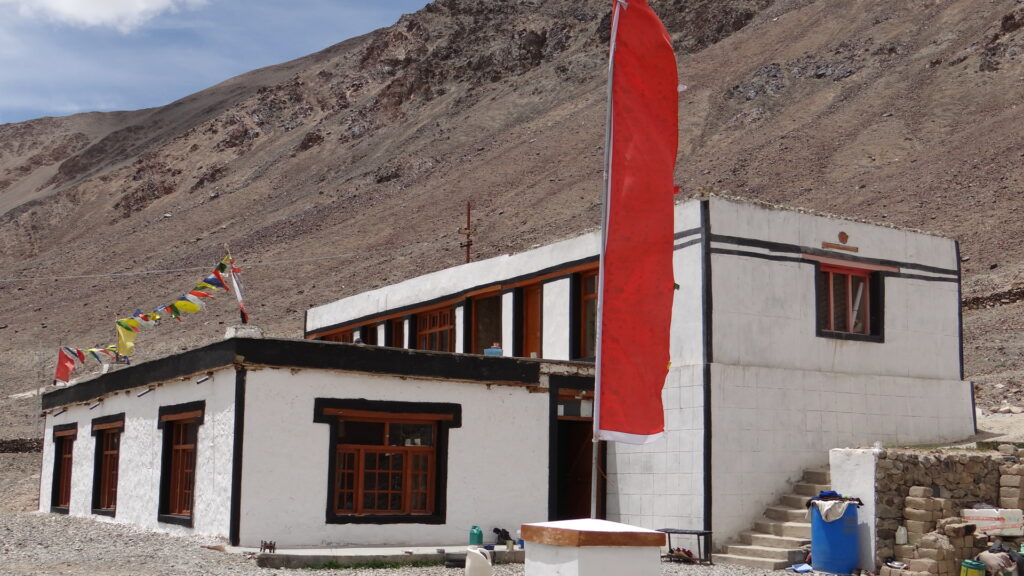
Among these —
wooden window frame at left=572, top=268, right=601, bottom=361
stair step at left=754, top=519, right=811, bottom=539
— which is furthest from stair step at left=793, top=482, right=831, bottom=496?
wooden window frame at left=572, top=268, right=601, bottom=361

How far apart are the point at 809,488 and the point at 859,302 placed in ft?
12.0

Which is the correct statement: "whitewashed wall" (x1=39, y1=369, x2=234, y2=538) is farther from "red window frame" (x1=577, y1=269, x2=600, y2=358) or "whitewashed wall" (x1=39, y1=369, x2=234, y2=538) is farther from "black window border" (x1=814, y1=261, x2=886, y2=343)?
"black window border" (x1=814, y1=261, x2=886, y2=343)

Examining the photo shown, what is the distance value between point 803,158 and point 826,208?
24.8 feet

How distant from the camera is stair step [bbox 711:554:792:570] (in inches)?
607

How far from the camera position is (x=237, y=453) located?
579 inches

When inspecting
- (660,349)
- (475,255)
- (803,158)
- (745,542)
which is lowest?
(745,542)

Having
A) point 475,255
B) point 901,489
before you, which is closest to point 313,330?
point 901,489

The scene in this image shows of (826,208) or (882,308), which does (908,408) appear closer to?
(882,308)

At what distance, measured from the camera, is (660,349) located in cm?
1272

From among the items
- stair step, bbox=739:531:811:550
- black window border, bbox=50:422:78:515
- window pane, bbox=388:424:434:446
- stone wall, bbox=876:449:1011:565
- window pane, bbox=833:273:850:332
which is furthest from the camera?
black window border, bbox=50:422:78:515

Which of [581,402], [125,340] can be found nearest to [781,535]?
[581,402]

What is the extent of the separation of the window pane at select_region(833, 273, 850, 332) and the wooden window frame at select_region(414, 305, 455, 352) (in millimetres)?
8166

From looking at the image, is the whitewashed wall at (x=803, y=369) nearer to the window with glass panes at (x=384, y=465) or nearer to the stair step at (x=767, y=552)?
the stair step at (x=767, y=552)

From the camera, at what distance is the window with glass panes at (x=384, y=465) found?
15.7m
